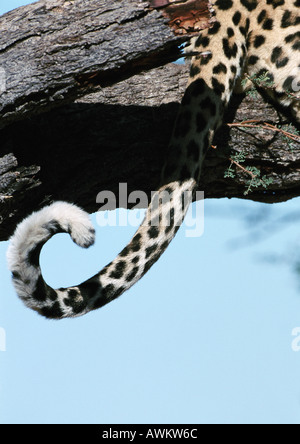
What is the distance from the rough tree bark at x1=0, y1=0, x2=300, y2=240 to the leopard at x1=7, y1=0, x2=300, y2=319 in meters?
0.26

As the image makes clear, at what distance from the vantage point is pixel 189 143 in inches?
176

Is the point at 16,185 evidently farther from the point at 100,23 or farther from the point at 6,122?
the point at 100,23

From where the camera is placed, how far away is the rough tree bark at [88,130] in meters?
4.00

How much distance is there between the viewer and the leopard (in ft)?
12.2

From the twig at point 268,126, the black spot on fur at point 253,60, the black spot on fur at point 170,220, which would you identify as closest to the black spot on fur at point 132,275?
the black spot on fur at point 170,220

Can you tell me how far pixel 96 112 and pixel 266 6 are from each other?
1.22 meters

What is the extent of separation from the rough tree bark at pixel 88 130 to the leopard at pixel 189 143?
26 cm

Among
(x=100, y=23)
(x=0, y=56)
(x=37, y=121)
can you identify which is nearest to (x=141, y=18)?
(x=100, y=23)

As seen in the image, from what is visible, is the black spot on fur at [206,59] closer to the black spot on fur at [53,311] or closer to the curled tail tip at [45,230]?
the curled tail tip at [45,230]

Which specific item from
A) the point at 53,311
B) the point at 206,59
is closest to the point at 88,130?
the point at 206,59

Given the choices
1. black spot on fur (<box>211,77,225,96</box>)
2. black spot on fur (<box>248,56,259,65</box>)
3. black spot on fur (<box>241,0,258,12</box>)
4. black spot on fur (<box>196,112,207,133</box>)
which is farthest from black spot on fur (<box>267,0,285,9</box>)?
black spot on fur (<box>196,112,207,133</box>)

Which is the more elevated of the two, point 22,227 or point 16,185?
point 16,185

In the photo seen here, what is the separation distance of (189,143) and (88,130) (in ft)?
2.18

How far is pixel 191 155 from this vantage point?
4461mm
